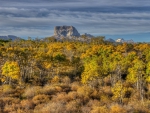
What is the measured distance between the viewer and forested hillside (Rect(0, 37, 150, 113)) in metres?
33.0

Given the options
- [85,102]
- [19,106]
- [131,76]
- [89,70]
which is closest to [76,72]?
[89,70]

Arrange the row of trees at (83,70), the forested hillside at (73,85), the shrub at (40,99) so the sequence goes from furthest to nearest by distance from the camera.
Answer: the row of trees at (83,70) < the shrub at (40,99) < the forested hillside at (73,85)

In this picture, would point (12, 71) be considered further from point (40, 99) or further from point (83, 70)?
point (83, 70)

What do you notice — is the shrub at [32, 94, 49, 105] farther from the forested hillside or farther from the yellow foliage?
the yellow foliage

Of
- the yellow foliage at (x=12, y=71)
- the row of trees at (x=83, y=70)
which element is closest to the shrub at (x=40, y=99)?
the row of trees at (x=83, y=70)

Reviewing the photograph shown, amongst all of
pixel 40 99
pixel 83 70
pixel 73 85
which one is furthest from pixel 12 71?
pixel 83 70

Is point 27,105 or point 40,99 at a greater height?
point 27,105

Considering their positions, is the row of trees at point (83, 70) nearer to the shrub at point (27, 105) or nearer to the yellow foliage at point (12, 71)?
the yellow foliage at point (12, 71)

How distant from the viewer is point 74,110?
31.2 metres

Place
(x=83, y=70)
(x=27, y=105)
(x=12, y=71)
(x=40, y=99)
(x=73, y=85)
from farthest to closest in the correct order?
(x=83, y=70) < (x=12, y=71) < (x=73, y=85) < (x=40, y=99) < (x=27, y=105)

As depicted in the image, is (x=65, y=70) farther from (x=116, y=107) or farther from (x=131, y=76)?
(x=116, y=107)

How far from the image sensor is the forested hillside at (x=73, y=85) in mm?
32969

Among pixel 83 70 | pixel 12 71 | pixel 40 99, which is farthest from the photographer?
pixel 83 70

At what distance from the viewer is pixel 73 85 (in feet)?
172
